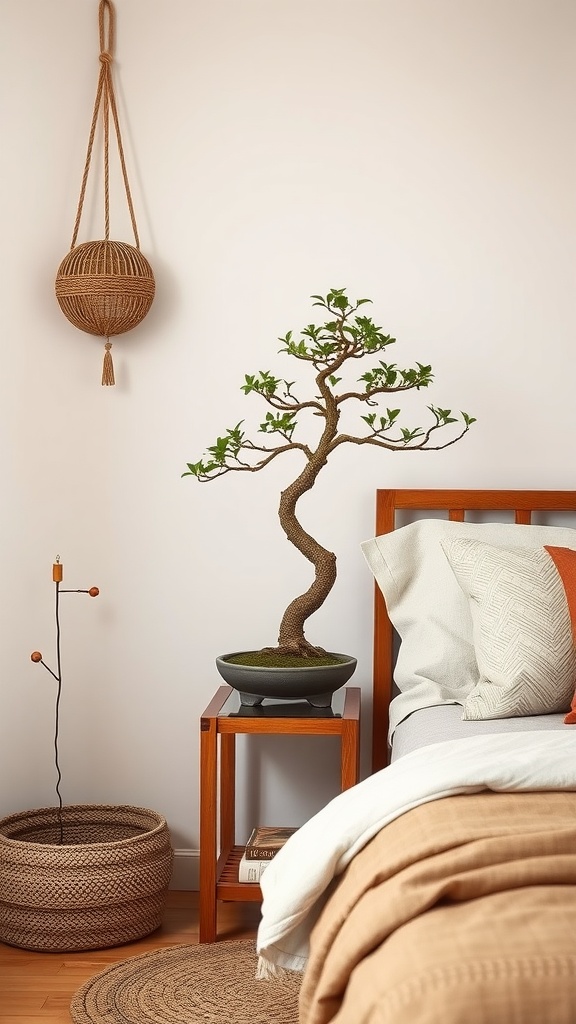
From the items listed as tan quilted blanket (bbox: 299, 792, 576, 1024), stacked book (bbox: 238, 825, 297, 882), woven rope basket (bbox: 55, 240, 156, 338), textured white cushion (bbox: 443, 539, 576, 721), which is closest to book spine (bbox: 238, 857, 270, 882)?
stacked book (bbox: 238, 825, 297, 882)

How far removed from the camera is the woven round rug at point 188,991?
6.46ft

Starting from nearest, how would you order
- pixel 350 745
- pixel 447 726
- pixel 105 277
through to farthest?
pixel 447 726, pixel 350 745, pixel 105 277

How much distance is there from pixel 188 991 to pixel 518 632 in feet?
3.16

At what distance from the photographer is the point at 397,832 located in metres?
1.36

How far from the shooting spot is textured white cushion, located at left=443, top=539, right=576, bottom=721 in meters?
2.07

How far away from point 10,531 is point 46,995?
1128 mm

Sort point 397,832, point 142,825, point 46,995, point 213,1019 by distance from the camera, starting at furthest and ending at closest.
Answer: point 142,825, point 46,995, point 213,1019, point 397,832

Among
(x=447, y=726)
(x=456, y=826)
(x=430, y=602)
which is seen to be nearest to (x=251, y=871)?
(x=447, y=726)

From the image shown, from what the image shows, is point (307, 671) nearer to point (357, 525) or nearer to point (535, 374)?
point (357, 525)

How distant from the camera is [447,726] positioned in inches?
79.9

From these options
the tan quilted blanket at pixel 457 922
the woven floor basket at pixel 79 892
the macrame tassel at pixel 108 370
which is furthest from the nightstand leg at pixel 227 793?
the tan quilted blanket at pixel 457 922

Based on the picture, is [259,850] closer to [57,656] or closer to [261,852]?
[261,852]

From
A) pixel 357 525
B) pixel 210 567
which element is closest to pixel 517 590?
pixel 357 525

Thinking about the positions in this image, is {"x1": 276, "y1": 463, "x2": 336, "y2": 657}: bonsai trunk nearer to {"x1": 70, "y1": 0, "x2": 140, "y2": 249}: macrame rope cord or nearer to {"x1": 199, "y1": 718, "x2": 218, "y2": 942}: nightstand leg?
{"x1": 199, "y1": 718, "x2": 218, "y2": 942}: nightstand leg
